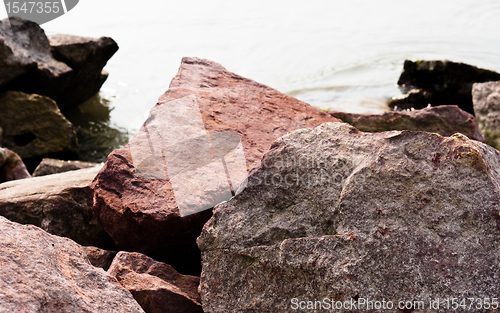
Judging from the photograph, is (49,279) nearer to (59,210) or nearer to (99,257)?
(99,257)

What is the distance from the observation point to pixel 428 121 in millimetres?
3895

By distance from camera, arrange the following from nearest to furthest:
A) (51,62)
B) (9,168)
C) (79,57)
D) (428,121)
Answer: (428,121), (9,168), (51,62), (79,57)

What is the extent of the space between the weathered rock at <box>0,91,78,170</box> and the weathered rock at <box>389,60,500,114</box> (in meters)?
5.26

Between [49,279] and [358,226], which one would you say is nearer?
[49,279]

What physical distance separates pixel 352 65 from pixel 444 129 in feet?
19.7

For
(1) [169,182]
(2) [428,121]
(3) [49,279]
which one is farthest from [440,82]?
(3) [49,279]

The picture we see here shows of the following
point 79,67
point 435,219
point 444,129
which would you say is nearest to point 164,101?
point 435,219

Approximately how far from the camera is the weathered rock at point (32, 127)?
19.5 ft

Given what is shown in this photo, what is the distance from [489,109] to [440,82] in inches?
73.3

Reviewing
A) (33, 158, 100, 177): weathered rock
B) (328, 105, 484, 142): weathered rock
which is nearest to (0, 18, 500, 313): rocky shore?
(328, 105, 484, 142): weathered rock

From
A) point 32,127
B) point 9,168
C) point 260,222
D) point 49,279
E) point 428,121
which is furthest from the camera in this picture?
point 32,127

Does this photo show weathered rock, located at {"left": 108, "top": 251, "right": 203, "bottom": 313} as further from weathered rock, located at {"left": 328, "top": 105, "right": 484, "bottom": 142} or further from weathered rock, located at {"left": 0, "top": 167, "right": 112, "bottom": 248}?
weathered rock, located at {"left": 328, "top": 105, "right": 484, "bottom": 142}

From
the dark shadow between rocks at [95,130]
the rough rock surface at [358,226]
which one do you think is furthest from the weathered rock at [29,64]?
the rough rock surface at [358,226]

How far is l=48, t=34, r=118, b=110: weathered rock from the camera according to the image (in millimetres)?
7109
